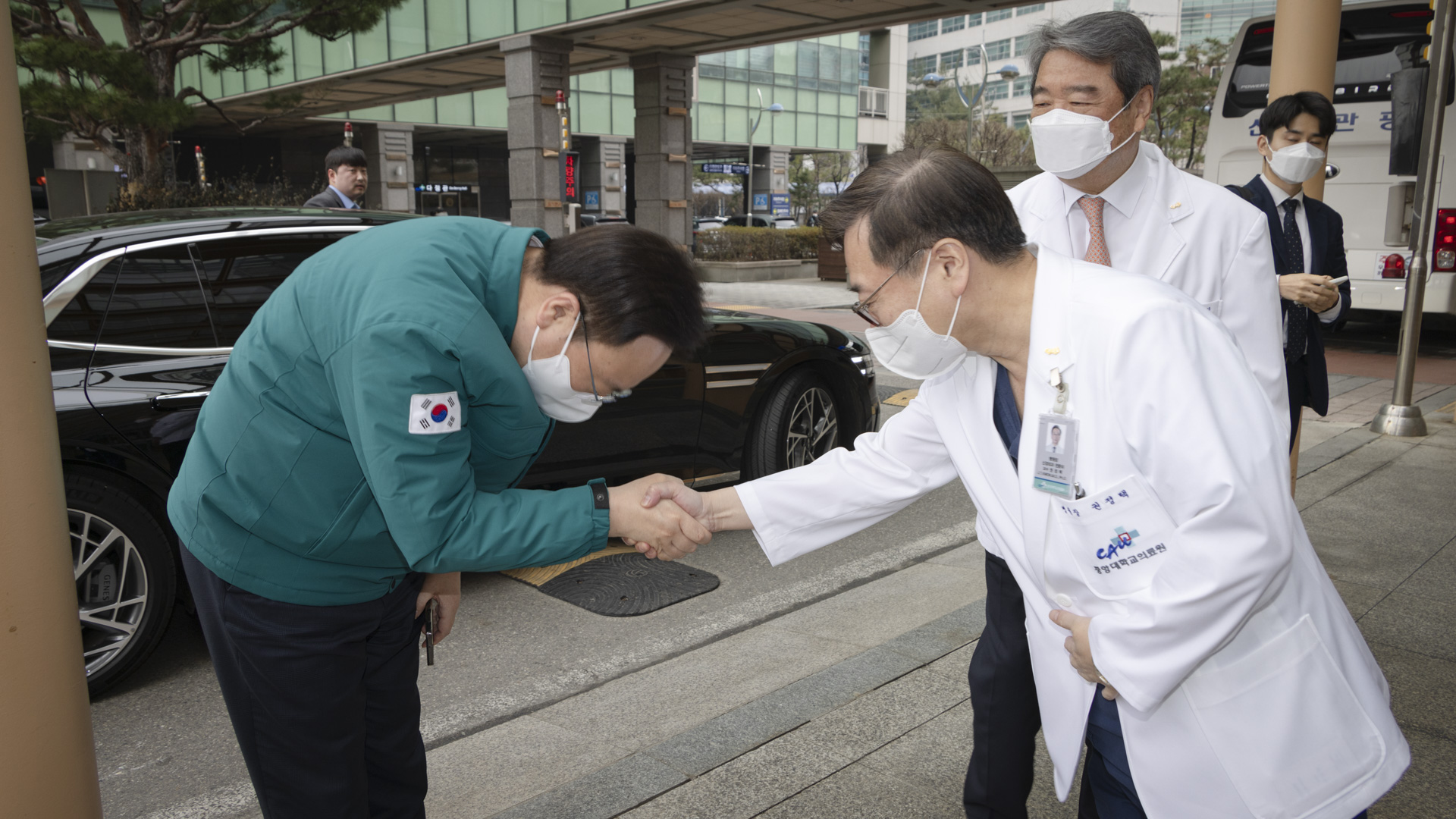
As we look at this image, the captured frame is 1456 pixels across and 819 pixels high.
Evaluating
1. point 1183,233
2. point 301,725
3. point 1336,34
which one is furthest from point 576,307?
point 1336,34

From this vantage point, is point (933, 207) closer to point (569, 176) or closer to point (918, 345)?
point (918, 345)

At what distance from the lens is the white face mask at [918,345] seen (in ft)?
6.38

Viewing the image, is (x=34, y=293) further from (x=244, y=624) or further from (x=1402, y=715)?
(x=1402, y=715)

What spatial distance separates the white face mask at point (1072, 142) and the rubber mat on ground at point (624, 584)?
275 cm

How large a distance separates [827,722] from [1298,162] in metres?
3.04

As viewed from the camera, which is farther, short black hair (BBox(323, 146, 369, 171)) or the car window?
short black hair (BBox(323, 146, 369, 171))

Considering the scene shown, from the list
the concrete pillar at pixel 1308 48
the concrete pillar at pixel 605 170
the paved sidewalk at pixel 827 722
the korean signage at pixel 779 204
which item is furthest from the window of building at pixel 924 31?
the paved sidewalk at pixel 827 722

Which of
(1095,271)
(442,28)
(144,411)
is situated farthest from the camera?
(442,28)

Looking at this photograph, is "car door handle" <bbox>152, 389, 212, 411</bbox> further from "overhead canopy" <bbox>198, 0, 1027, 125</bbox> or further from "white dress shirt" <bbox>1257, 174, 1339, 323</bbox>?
"overhead canopy" <bbox>198, 0, 1027, 125</bbox>

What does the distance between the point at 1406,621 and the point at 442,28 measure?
20.9 meters

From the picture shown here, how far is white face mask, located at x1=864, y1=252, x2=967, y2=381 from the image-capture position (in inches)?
76.5

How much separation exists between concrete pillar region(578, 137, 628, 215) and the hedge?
11697mm

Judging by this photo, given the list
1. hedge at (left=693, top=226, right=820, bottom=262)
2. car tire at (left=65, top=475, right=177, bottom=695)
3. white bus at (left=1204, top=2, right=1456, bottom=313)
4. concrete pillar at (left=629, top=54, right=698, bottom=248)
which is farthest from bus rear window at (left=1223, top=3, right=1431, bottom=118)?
hedge at (left=693, top=226, right=820, bottom=262)

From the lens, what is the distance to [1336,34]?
535cm
